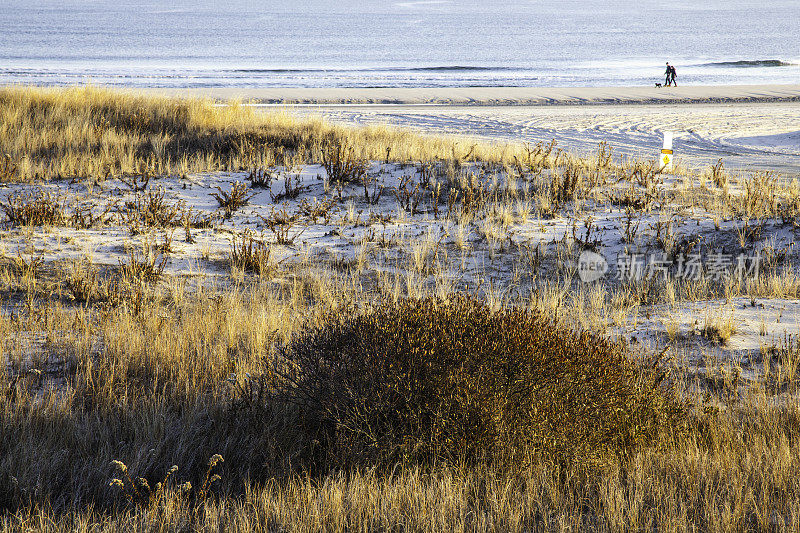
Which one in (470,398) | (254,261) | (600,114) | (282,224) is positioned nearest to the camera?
(470,398)

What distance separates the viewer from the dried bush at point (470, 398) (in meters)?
3.08

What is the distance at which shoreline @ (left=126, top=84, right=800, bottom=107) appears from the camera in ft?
92.8

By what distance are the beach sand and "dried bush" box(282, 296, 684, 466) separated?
11.7 meters

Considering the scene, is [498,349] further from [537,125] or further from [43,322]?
[537,125]

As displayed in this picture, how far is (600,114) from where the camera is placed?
24.0 m

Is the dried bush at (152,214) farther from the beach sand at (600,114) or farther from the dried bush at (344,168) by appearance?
the beach sand at (600,114)

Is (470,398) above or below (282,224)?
below

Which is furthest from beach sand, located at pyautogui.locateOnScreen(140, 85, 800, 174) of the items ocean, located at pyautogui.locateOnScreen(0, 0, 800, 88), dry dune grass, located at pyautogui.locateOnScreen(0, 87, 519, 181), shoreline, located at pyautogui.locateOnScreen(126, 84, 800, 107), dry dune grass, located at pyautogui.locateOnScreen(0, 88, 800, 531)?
dry dune grass, located at pyautogui.locateOnScreen(0, 88, 800, 531)

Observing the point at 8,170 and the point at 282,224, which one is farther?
the point at 8,170

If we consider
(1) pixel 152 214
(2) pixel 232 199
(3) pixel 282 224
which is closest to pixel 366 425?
(3) pixel 282 224

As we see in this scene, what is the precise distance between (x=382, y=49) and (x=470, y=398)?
6944cm

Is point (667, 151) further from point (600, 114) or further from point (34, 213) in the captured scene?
point (600, 114)

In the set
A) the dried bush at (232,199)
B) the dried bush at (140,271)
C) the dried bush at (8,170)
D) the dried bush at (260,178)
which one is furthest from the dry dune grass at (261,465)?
the dried bush at (8,170)

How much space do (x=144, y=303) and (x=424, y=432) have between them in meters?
3.40
